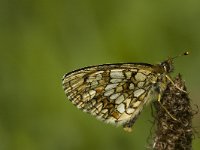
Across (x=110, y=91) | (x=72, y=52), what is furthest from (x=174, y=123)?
(x=72, y=52)

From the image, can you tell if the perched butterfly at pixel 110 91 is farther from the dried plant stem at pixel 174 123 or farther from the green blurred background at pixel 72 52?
the green blurred background at pixel 72 52

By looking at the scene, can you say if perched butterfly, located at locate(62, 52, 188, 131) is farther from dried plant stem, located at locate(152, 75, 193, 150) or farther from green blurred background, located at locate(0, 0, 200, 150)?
green blurred background, located at locate(0, 0, 200, 150)

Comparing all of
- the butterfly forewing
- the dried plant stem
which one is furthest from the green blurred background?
the dried plant stem

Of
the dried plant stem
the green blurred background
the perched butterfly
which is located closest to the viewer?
the dried plant stem

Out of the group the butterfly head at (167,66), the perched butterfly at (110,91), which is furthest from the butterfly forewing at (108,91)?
the butterfly head at (167,66)

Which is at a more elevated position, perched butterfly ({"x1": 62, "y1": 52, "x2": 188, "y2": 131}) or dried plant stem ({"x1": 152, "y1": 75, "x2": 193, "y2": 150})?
perched butterfly ({"x1": 62, "y1": 52, "x2": 188, "y2": 131})

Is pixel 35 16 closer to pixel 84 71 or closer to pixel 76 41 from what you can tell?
pixel 76 41

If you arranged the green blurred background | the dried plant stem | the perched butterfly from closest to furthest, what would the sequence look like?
the dried plant stem → the perched butterfly → the green blurred background
